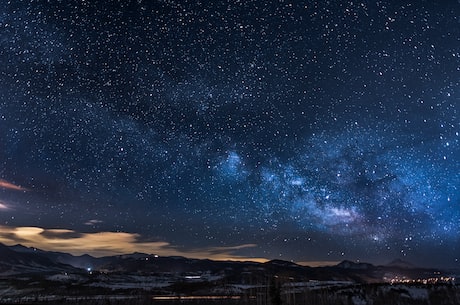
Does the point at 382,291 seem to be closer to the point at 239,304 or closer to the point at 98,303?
the point at 239,304

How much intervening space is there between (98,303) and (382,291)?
64061 mm

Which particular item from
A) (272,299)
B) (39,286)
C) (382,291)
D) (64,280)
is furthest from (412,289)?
(64,280)

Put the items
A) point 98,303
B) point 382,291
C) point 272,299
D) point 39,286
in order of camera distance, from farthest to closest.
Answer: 1. point 39,286
2. point 382,291
3. point 98,303
4. point 272,299

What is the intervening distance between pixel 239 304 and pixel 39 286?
129971 mm

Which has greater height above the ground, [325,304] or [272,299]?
[272,299]

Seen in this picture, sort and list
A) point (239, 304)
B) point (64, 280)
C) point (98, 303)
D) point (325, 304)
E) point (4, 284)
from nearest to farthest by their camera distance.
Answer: point (239, 304) → point (325, 304) → point (98, 303) → point (4, 284) → point (64, 280)

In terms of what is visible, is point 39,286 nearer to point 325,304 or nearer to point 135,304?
point 135,304

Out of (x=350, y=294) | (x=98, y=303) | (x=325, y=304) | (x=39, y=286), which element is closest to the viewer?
(x=325, y=304)

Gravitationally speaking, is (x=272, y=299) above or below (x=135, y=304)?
above

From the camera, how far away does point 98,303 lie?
3452 inches

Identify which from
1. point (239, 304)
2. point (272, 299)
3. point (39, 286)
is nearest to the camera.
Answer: point (272, 299)

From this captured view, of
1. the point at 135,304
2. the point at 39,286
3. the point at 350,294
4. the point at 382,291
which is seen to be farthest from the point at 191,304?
the point at 39,286

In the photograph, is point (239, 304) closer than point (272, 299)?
No

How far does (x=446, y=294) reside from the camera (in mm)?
96062
